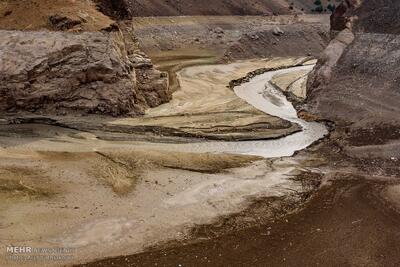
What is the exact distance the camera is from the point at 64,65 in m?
26.5

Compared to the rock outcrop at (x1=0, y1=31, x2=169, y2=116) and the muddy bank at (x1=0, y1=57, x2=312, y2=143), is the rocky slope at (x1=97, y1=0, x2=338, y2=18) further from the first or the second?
the rock outcrop at (x1=0, y1=31, x2=169, y2=116)

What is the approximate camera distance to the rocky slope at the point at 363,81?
2542cm

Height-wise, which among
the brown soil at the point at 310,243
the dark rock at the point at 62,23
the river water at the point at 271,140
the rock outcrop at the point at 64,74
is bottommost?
the river water at the point at 271,140

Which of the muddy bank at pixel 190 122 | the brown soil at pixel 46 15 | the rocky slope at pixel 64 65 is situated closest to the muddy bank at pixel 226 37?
the muddy bank at pixel 190 122

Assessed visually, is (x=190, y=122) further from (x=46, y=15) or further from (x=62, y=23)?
(x=46, y=15)

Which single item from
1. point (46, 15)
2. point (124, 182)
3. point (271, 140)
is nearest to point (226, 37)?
point (46, 15)

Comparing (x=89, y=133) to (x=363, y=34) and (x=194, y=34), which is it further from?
(x=194, y=34)

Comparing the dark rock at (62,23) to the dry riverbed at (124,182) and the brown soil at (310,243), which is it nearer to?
the dry riverbed at (124,182)

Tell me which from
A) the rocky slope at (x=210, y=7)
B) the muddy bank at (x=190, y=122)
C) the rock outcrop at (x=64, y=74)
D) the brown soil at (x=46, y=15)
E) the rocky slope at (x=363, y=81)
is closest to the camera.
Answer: the muddy bank at (x=190, y=122)

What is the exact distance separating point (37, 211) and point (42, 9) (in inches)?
641

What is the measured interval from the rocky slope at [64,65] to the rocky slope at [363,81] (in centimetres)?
1134

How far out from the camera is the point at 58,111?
2631cm

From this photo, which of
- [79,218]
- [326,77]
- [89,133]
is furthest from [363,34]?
[79,218]

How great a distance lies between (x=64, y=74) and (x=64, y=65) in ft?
1.56
